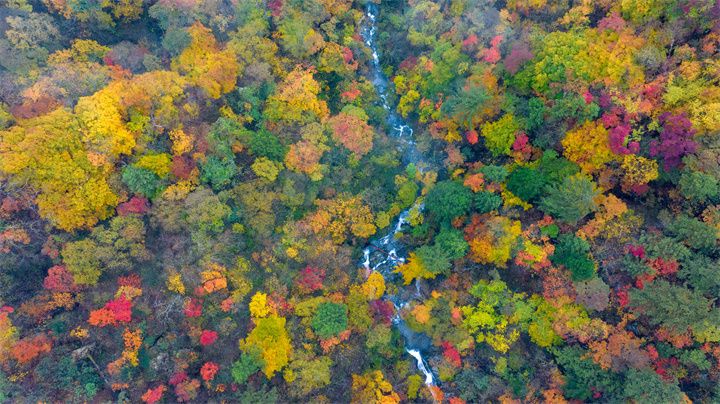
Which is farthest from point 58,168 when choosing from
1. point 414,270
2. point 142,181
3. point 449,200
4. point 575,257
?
point 575,257

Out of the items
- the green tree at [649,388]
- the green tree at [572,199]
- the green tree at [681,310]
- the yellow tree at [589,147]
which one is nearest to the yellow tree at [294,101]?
the green tree at [572,199]

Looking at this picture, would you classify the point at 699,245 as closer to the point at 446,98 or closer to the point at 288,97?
the point at 446,98

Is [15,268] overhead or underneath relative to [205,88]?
underneath

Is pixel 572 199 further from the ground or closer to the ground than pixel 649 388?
further from the ground

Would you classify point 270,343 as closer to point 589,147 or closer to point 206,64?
point 206,64

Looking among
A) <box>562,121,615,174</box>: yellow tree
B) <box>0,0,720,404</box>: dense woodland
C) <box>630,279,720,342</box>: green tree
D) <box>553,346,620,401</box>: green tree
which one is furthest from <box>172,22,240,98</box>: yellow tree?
<box>630,279,720,342</box>: green tree

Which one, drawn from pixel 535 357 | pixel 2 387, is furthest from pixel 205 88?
pixel 535 357

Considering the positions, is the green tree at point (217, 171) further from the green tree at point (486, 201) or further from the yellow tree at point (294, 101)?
the green tree at point (486, 201)
